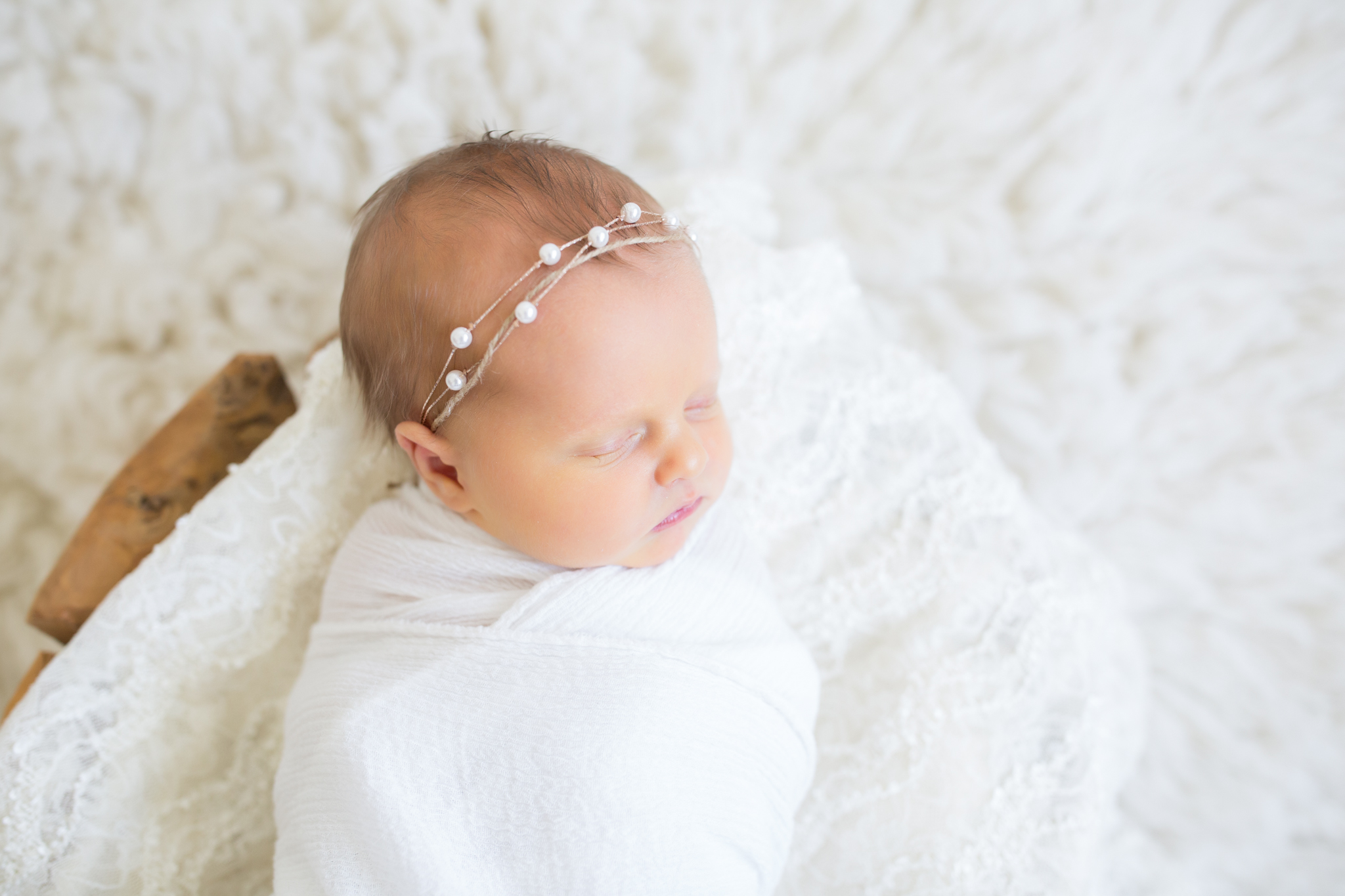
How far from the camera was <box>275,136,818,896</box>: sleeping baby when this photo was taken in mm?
740

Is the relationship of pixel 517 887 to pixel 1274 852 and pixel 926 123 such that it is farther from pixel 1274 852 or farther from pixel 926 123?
pixel 926 123

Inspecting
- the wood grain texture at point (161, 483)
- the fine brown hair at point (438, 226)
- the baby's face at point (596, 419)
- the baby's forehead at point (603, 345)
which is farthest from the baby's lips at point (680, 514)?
the wood grain texture at point (161, 483)

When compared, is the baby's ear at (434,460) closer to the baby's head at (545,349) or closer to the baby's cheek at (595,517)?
the baby's head at (545,349)

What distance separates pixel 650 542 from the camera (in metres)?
0.83

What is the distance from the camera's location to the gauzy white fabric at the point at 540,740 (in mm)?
755

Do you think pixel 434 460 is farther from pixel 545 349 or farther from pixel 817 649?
pixel 817 649

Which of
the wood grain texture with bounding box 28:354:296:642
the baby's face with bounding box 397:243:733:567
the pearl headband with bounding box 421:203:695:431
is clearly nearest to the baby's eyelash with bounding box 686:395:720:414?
the baby's face with bounding box 397:243:733:567

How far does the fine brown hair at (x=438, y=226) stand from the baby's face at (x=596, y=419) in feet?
0.13

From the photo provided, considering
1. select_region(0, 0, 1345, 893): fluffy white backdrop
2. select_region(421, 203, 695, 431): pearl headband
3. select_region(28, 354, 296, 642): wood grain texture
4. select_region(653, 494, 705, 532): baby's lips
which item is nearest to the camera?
select_region(421, 203, 695, 431): pearl headband

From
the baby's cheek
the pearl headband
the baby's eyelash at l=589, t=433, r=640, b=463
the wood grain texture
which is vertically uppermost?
the pearl headband

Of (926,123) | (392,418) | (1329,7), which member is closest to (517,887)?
(392,418)

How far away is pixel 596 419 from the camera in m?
0.74

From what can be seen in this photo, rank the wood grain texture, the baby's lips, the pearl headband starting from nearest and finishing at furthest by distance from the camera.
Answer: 1. the pearl headband
2. the baby's lips
3. the wood grain texture

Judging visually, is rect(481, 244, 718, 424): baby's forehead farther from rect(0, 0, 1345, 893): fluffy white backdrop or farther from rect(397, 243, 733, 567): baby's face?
rect(0, 0, 1345, 893): fluffy white backdrop
